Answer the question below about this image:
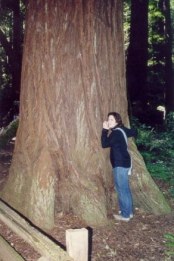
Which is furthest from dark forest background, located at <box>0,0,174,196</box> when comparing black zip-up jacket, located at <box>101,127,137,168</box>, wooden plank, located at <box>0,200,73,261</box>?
wooden plank, located at <box>0,200,73,261</box>

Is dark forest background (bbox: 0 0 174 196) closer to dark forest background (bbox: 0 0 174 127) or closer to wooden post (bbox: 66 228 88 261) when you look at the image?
dark forest background (bbox: 0 0 174 127)

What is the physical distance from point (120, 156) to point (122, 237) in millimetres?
1378

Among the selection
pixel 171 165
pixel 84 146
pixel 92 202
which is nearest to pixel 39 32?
pixel 84 146

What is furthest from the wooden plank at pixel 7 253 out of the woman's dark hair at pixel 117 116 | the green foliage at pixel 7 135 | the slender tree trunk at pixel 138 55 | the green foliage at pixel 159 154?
the slender tree trunk at pixel 138 55

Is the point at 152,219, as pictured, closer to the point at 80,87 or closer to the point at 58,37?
the point at 80,87

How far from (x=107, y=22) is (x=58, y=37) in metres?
0.95

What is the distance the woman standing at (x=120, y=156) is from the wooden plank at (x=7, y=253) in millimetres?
2393

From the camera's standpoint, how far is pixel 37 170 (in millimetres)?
6914

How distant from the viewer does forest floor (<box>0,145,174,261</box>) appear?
6.19 m

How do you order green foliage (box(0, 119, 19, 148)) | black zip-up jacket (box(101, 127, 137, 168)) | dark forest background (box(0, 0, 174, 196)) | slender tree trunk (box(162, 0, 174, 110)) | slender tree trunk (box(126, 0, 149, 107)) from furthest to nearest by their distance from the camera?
1. slender tree trunk (box(162, 0, 174, 110))
2. slender tree trunk (box(126, 0, 149, 107))
3. green foliage (box(0, 119, 19, 148))
4. dark forest background (box(0, 0, 174, 196))
5. black zip-up jacket (box(101, 127, 137, 168))

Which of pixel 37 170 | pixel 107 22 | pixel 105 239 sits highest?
pixel 107 22

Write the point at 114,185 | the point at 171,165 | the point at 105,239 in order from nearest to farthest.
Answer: the point at 105,239 → the point at 114,185 → the point at 171,165

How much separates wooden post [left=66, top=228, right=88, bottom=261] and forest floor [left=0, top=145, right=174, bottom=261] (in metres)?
1.91

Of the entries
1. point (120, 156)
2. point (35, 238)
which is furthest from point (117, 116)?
point (35, 238)
